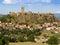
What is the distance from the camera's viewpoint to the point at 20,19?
108 metres

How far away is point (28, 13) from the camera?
379ft

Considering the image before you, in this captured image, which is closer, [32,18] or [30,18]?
[30,18]

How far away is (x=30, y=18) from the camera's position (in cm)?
10812

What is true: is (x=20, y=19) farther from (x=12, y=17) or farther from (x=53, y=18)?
(x=53, y=18)

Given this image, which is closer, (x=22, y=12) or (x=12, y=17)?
(x=12, y=17)

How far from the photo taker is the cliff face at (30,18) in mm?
101938

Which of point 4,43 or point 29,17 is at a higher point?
point 4,43

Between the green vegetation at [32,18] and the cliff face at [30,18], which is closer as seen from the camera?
the green vegetation at [32,18]

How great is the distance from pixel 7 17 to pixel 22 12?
1729 centimetres

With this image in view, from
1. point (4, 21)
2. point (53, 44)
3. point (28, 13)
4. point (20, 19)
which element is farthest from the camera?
point (28, 13)

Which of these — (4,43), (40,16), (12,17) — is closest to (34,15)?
(40,16)

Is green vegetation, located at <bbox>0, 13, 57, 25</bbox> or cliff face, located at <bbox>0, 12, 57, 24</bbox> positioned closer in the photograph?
green vegetation, located at <bbox>0, 13, 57, 25</bbox>

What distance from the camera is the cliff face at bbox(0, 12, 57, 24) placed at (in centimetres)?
10194

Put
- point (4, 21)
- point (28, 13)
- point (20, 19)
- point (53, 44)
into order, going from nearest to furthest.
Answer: point (53, 44) < point (4, 21) < point (20, 19) < point (28, 13)
